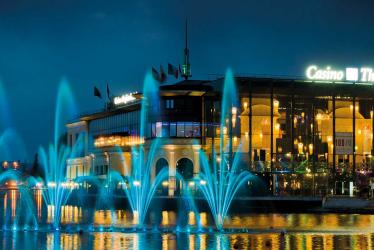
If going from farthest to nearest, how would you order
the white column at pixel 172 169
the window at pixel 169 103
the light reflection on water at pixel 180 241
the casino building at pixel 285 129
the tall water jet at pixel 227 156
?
1. the window at pixel 169 103
2. the white column at pixel 172 169
3. the casino building at pixel 285 129
4. the tall water jet at pixel 227 156
5. the light reflection on water at pixel 180 241

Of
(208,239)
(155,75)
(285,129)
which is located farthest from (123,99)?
(208,239)

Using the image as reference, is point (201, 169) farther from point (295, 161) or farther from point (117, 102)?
point (117, 102)

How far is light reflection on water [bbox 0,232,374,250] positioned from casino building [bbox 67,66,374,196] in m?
54.5

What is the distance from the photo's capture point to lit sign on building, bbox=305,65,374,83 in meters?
112

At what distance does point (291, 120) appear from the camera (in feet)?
356

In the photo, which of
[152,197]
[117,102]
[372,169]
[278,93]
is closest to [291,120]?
[278,93]

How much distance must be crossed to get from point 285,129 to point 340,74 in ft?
40.2

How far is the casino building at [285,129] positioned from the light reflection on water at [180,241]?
54496mm

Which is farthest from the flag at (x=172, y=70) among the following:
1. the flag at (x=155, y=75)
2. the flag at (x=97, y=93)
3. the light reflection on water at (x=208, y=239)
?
the light reflection on water at (x=208, y=239)

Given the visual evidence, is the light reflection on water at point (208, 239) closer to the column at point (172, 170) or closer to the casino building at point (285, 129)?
the casino building at point (285, 129)

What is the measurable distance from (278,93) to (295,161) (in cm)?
950

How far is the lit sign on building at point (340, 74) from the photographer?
368 feet

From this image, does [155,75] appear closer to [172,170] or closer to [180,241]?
[172,170]

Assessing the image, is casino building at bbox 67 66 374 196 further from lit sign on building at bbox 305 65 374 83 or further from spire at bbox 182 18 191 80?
spire at bbox 182 18 191 80
